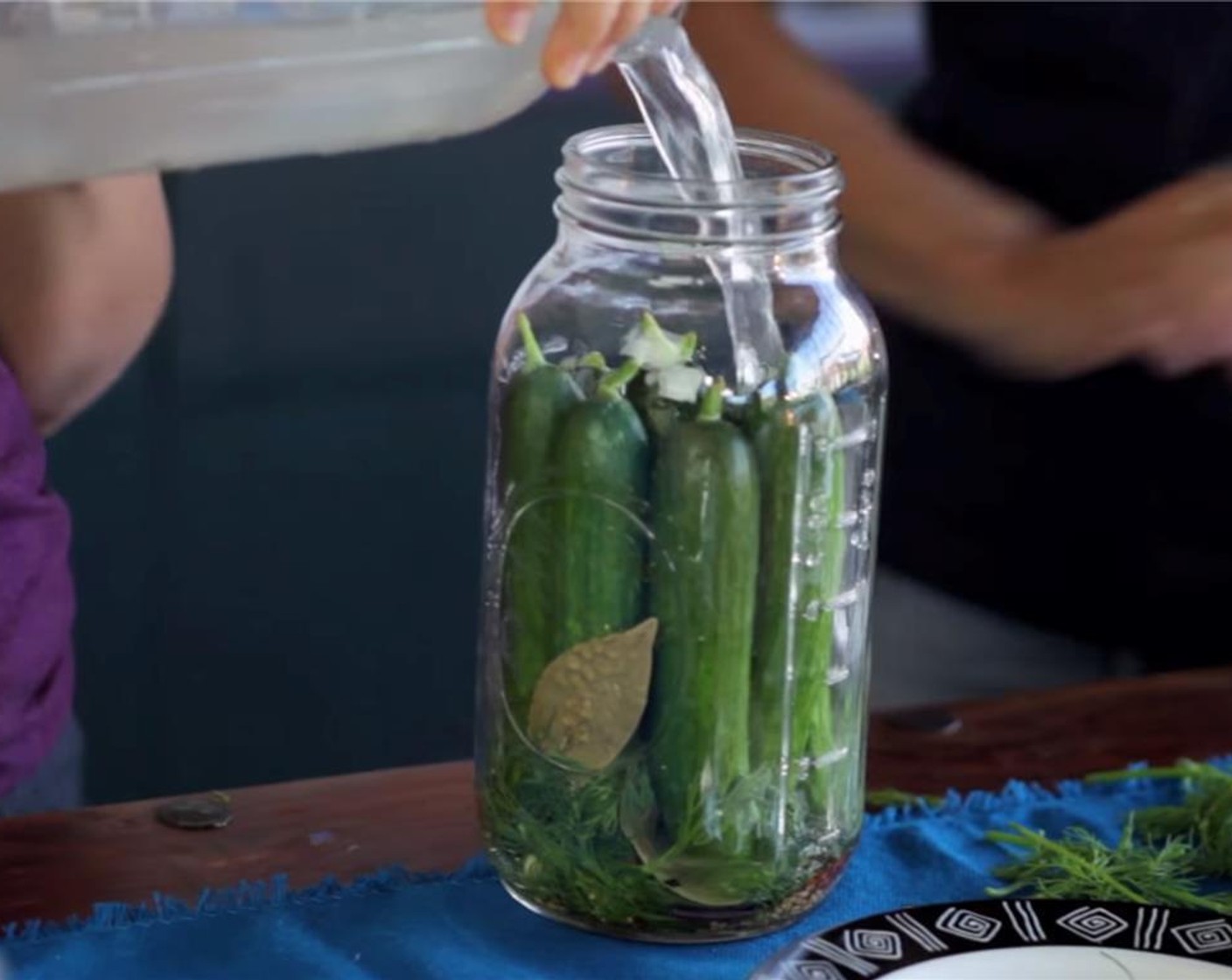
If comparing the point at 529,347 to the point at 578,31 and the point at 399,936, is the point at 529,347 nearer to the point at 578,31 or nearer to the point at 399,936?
the point at 578,31

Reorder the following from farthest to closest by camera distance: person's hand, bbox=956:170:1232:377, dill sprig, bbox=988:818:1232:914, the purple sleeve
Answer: person's hand, bbox=956:170:1232:377
the purple sleeve
dill sprig, bbox=988:818:1232:914

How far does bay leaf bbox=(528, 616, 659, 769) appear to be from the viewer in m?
0.71

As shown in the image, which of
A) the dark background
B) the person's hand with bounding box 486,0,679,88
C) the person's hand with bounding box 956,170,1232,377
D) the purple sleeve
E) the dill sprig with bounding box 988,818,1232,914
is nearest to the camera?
the person's hand with bounding box 486,0,679,88

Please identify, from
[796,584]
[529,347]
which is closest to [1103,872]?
[796,584]

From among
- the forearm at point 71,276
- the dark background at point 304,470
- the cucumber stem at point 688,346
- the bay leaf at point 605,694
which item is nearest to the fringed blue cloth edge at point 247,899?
the bay leaf at point 605,694

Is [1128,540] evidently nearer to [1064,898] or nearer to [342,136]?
[1064,898]

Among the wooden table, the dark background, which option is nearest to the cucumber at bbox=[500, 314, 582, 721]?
the wooden table

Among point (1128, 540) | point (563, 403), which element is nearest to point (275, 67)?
point (563, 403)

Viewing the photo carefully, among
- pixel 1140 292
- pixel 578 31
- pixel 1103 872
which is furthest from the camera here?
pixel 1140 292

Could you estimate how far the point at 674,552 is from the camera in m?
0.71

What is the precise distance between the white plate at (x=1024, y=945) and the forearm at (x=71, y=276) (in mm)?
506

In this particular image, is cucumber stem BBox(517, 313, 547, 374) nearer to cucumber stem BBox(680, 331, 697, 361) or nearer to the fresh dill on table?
cucumber stem BBox(680, 331, 697, 361)

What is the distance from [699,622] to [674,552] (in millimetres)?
25

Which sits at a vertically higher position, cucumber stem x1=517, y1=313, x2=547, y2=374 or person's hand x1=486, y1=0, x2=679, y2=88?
person's hand x1=486, y1=0, x2=679, y2=88
